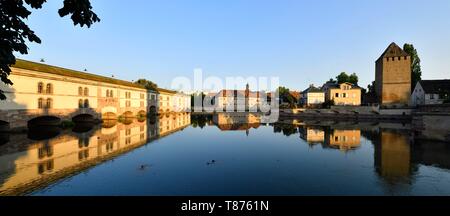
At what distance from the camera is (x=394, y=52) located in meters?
71.1

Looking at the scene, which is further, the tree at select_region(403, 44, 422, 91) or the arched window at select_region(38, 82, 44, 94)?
the tree at select_region(403, 44, 422, 91)

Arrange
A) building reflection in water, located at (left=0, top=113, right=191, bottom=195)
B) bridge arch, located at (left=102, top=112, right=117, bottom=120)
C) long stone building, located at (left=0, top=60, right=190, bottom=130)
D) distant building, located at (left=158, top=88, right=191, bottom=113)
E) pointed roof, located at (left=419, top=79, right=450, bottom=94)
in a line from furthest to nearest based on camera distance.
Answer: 1. distant building, located at (left=158, top=88, right=191, bottom=113)
2. pointed roof, located at (left=419, top=79, right=450, bottom=94)
3. bridge arch, located at (left=102, top=112, right=117, bottom=120)
4. long stone building, located at (left=0, top=60, right=190, bottom=130)
5. building reflection in water, located at (left=0, top=113, right=191, bottom=195)

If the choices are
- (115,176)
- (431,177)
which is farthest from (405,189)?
(115,176)

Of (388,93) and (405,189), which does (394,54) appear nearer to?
(388,93)

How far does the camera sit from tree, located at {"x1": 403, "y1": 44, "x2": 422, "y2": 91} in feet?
244

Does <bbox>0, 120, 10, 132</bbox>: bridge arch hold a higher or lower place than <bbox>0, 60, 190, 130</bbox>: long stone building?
lower

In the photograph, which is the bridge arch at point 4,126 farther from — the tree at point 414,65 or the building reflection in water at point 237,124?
the tree at point 414,65

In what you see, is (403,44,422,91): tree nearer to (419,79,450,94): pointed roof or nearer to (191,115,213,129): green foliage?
(419,79,450,94): pointed roof

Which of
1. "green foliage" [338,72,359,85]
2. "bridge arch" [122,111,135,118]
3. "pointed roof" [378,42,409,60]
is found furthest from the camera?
"green foliage" [338,72,359,85]

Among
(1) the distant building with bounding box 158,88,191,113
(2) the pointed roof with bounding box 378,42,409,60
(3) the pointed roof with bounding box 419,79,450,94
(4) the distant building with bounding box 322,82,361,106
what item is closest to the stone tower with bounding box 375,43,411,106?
(2) the pointed roof with bounding box 378,42,409,60

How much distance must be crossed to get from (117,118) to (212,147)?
1315 inches

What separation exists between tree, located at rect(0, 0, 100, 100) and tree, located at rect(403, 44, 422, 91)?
295 ft
